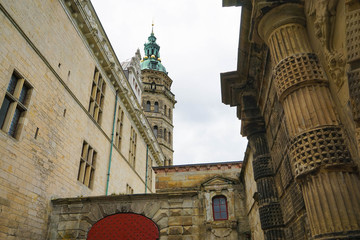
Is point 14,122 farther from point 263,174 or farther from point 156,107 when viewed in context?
point 156,107

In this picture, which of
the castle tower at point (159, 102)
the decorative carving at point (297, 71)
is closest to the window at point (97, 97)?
the decorative carving at point (297, 71)

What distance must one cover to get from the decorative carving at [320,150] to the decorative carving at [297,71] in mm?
714

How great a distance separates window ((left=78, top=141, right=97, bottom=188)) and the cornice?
4.90 metres

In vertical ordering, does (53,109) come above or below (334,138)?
above

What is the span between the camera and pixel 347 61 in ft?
9.32

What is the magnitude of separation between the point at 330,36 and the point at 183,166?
16.1 meters

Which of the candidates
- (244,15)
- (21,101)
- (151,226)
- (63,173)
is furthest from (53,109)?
(244,15)

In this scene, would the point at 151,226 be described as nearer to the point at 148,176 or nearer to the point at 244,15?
the point at 244,15

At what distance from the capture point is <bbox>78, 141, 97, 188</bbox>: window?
12508mm

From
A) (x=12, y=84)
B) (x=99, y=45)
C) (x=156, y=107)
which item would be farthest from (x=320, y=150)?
(x=156, y=107)

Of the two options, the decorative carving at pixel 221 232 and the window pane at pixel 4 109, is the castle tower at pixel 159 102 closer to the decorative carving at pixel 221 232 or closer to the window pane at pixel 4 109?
the decorative carving at pixel 221 232

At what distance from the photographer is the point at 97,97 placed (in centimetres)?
1511

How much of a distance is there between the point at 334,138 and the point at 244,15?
3.00 m

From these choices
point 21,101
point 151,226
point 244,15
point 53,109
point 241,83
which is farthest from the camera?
point 53,109
